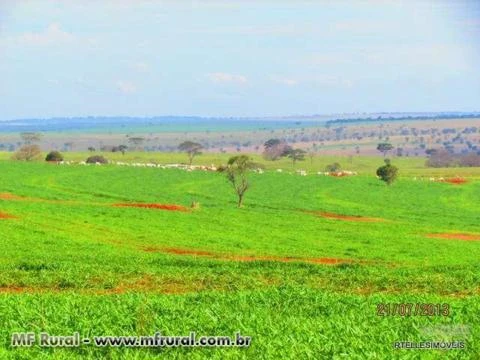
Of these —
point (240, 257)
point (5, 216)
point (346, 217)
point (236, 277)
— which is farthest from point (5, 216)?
point (346, 217)

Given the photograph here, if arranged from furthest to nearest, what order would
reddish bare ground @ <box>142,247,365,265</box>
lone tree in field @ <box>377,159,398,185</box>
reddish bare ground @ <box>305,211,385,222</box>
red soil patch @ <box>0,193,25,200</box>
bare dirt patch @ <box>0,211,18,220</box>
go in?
lone tree in field @ <box>377,159,398,185</box>
reddish bare ground @ <box>305,211,385,222</box>
red soil patch @ <box>0,193,25,200</box>
bare dirt patch @ <box>0,211,18,220</box>
reddish bare ground @ <box>142,247,365,265</box>

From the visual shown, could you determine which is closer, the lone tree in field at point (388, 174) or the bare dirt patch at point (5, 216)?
the bare dirt patch at point (5, 216)

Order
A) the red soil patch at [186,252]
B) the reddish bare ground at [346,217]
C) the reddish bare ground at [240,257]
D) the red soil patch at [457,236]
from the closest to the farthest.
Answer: the reddish bare ground at [240,257]
the red soil patch at [186,252]
the red soil patch at [457,236]
the reddish bare ground at [346,217]

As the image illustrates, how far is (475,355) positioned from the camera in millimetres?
17484

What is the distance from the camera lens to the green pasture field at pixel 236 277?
1897cm

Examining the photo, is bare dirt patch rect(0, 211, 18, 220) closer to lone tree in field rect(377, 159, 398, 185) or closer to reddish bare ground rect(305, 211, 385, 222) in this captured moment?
reddish bare ground rect(305, 211, 385, 222)

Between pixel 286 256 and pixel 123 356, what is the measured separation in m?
27.7

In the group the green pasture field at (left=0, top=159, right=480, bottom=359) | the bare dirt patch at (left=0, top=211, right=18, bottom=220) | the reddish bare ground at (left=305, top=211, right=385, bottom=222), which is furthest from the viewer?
the reddish bare ground at (left=305, top=211, right=385, bottom=222)

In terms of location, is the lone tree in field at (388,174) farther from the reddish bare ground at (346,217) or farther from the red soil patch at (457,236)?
the red soil patch at (457,236)

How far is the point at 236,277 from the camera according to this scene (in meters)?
30.8

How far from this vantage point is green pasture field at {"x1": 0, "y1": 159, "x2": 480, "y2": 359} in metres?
19.0

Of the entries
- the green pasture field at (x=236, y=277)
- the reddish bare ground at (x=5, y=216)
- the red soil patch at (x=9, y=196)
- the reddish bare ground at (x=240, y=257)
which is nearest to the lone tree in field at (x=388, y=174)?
the green pasture field at (x=236, y=277)

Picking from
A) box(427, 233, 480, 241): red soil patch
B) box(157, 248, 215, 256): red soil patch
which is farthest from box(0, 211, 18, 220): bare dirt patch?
box(427, 233, 480, 241): red soil patch

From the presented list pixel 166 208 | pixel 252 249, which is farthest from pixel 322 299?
pixel 166 208
